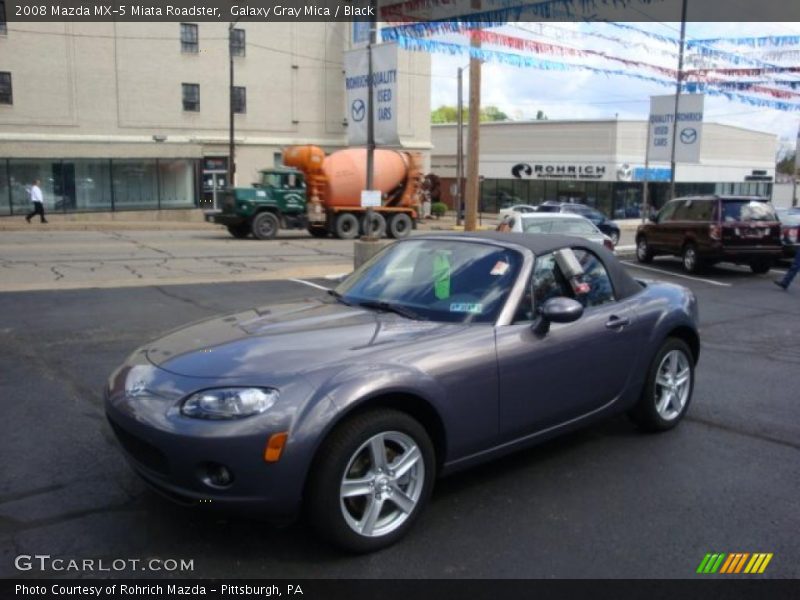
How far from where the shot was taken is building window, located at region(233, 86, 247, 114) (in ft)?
126

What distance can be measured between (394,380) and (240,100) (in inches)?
1478

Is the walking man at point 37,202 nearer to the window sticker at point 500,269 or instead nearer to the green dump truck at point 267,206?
the green dump truck at point 267,206

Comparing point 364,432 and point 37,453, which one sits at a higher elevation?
point 364,432

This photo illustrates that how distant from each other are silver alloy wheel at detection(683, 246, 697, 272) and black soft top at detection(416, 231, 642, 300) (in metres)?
12.0

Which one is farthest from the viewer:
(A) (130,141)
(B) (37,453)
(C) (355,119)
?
(A) (130,141)

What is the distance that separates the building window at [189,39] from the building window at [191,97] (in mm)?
1651

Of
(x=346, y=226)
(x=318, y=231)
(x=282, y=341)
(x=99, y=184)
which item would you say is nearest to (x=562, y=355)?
(x=282, y=341)

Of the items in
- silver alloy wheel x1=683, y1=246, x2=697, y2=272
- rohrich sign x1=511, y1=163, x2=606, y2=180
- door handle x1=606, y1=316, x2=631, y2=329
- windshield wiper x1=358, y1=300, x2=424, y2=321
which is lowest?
silver alloy wheel x1=683, y1=246, x2=697, y2=272

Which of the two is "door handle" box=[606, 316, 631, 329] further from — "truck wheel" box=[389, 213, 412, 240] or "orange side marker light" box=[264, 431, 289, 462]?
"truck wheel" box=[389, 213, 412, 240]

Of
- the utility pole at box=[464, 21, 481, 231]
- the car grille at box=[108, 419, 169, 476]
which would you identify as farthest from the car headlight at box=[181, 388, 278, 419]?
the utility pole at box=[464, 21, 481, 231]

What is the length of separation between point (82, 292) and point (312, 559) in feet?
30.4

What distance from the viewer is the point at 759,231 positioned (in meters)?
16.0

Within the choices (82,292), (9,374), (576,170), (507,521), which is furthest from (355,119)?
(576,170)
